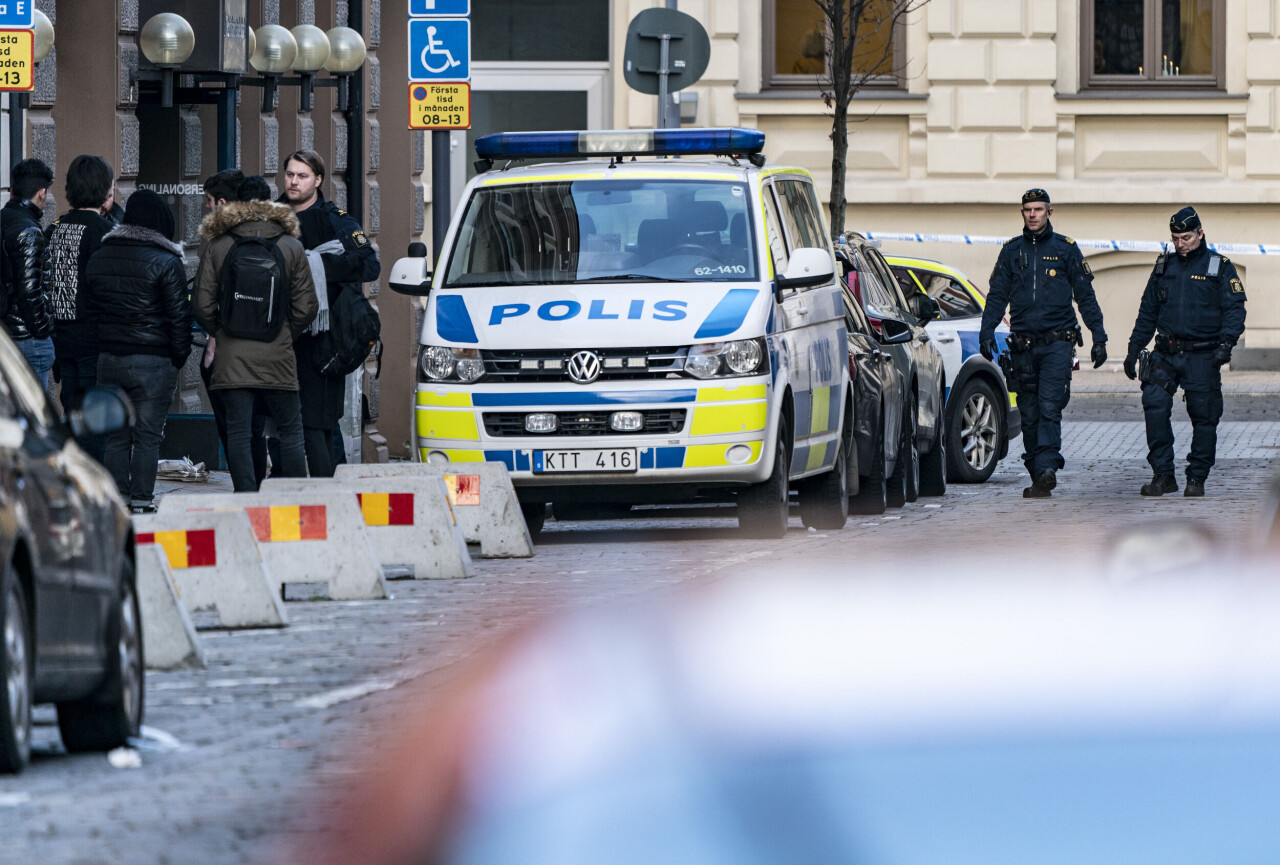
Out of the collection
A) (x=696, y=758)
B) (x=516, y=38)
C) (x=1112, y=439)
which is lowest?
(x=1112, y=439)

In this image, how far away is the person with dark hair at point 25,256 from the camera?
12.8 meters

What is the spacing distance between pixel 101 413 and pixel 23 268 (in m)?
6.06

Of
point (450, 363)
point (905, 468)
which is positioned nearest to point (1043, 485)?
point (905, 468)

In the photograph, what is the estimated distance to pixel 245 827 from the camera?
6.27m

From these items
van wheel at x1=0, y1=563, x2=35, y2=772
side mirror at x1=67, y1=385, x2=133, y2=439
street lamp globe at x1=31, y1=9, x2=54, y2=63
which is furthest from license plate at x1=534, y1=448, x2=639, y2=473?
van wheel at x1=0, y1=563, x2=35, y2=772

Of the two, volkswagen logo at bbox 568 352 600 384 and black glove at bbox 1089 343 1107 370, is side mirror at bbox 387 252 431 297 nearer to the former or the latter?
volkswagen logo at bbox 568 352 600 384

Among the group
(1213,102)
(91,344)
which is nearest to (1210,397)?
(91,344)

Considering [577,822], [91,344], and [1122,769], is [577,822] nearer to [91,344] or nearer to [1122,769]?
[1122,769]

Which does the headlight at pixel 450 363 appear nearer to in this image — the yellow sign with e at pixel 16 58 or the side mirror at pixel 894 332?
the yellow sign with e at pixel 16 58

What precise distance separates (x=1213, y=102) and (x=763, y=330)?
696 inches

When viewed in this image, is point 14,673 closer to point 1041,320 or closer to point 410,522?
point 410,522

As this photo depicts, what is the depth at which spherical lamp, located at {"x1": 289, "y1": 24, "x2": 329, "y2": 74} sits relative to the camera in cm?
1836

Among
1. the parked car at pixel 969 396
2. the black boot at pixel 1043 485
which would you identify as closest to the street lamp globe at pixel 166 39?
the parked car at pixel 969 396

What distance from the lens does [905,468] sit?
1619cm
